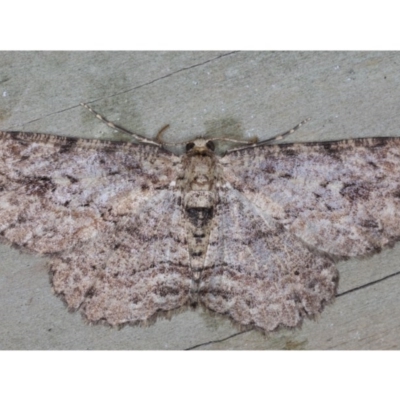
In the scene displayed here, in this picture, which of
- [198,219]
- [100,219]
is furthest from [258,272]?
[100,219]

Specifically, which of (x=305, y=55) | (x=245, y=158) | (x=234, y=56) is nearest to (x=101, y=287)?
(x=245, y=158)

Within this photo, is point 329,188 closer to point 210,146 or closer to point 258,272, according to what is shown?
point 258,272

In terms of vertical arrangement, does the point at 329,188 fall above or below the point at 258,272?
above

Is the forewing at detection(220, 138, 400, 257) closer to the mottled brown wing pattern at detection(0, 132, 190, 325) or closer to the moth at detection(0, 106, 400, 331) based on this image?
the moth at detection(0, 106, 400, 331)

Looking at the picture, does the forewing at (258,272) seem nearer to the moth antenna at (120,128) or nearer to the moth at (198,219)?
the moth at (198,219)

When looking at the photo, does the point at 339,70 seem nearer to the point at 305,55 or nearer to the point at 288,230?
the point at 305,55

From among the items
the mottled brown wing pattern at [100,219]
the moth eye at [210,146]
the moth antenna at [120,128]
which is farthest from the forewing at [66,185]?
the moth eye at [210,146]

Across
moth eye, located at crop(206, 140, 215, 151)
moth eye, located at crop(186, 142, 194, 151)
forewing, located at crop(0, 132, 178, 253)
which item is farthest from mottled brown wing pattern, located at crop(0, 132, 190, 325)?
moth eye, located at crop(206, 140, 215, 151)

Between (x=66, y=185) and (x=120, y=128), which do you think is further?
(x=120, y=128)
